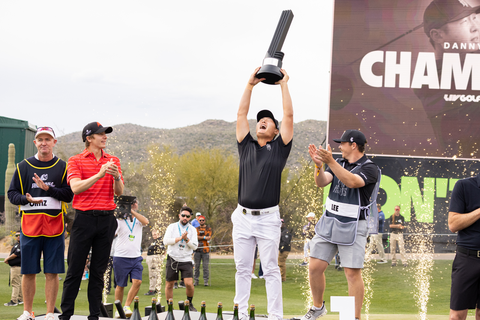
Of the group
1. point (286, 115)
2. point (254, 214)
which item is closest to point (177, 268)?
point (254, 214)

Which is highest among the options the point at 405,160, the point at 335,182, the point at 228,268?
the point at 405,160

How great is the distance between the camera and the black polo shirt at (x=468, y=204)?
4.05m

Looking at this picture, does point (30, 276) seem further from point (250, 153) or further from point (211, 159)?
point (211, 159)

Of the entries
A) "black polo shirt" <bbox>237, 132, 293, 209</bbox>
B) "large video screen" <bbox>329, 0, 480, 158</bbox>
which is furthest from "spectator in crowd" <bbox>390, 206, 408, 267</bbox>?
"black polo shirt" <bbox>237, 132, 293, 209</bbox>

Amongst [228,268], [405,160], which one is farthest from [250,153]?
[405,160]

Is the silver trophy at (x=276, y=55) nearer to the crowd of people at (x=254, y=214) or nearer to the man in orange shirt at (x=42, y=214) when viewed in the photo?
the crowd of people at (x=254, y=214)

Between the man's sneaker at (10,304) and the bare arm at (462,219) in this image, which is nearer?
the bare arm at (462,219)

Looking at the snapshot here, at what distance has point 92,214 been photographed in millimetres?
4586

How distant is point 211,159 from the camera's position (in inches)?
1206

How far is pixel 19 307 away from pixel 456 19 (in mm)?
20877

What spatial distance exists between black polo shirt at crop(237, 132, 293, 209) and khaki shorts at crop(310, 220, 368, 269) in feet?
2.12

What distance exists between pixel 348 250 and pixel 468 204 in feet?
3.72

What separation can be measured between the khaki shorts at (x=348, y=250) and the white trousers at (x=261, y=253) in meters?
0.51

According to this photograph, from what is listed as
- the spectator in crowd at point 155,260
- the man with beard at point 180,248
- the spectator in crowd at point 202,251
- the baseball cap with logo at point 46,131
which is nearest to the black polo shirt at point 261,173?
the baseball cap with logo at point 46,131
